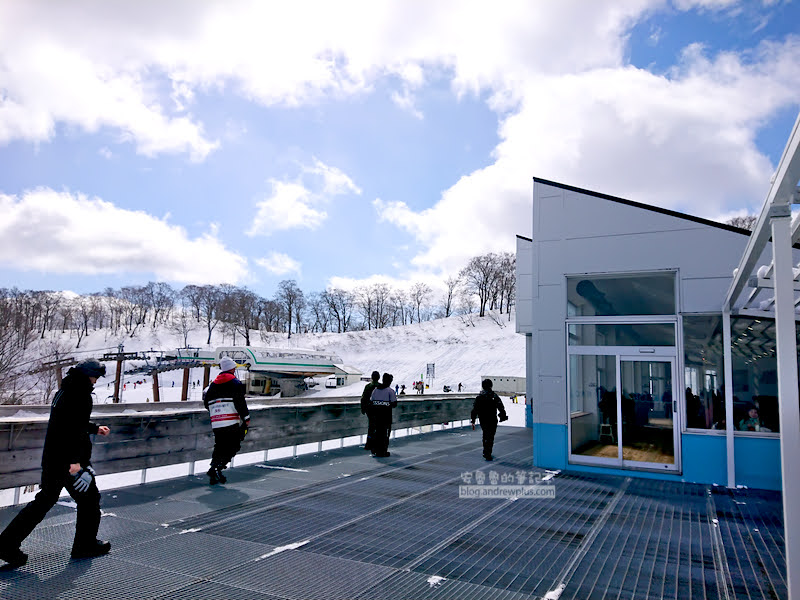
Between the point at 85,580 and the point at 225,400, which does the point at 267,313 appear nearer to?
the point at 225,400

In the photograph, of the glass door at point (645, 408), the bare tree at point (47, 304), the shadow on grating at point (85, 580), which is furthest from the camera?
the bare tree at point (47, 304)

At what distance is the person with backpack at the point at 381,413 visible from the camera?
11.4 meters

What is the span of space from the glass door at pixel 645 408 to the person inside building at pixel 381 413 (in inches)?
179

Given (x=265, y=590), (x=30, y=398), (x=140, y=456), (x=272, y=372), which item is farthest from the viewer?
(x=272, y=372)

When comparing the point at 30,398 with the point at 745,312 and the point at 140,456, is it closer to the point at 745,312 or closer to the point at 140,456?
the point at 140,456

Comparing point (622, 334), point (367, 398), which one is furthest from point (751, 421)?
point (367, 398)

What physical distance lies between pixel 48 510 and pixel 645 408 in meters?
9.70

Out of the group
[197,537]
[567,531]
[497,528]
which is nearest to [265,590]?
[197,537]

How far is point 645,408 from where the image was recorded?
10523mm

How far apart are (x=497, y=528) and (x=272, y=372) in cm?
4614

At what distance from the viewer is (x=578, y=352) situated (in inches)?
432

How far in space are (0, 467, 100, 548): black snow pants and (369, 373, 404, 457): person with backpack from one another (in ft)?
22.5

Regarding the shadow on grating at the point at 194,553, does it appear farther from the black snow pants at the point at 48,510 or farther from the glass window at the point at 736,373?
the glass window at the point at 736,373

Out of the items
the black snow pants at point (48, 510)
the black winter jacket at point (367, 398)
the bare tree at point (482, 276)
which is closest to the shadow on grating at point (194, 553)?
the black snow pants at point (48, 510)
